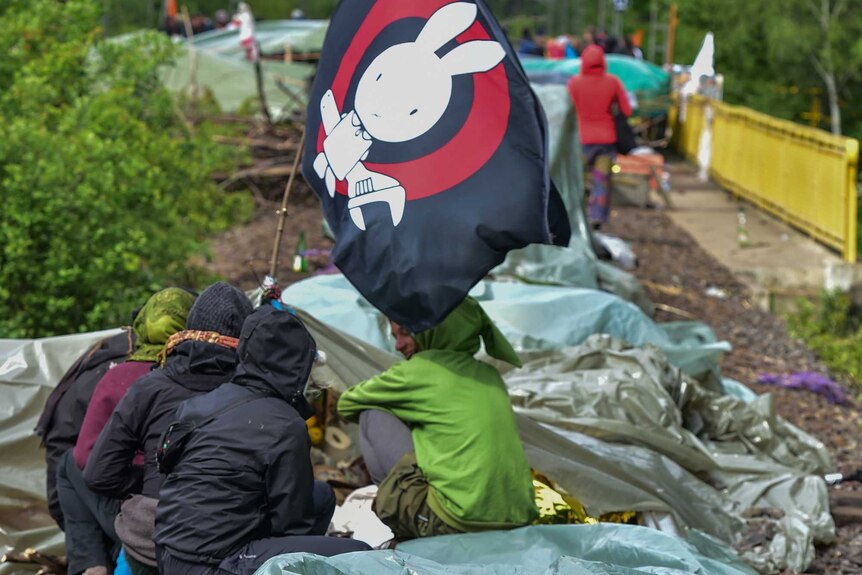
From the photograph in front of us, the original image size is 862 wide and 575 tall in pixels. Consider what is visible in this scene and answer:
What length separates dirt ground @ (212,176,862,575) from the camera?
25.1ft

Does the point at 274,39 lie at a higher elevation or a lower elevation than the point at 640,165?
higher

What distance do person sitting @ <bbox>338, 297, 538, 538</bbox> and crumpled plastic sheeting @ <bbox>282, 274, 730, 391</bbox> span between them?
1.92m

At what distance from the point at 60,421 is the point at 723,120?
16685 millimetres

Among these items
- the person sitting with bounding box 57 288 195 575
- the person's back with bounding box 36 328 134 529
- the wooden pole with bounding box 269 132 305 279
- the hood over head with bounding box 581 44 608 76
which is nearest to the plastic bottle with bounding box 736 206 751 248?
the hood over head with bounding box 581 44 608 76

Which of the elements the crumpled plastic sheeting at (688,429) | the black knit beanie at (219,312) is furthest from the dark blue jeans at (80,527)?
the crumpled plastic sheeting at (688,429)

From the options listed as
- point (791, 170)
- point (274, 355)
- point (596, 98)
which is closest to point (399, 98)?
point (274, 355)

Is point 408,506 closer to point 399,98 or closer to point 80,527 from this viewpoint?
point 80,527

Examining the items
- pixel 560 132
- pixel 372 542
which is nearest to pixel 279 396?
pixel 372 542

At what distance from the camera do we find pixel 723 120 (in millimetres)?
19969

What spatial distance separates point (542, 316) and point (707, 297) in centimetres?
458

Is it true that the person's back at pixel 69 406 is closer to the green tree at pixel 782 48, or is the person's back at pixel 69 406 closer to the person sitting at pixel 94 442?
the person sitting at pixel 94 442

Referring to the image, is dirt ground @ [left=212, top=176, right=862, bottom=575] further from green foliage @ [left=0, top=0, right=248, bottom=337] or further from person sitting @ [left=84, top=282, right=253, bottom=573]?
person sitting @ [left=84, top=282, right=253, bottom=573]

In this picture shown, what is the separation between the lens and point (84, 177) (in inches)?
321

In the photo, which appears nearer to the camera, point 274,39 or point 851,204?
point 851,204
